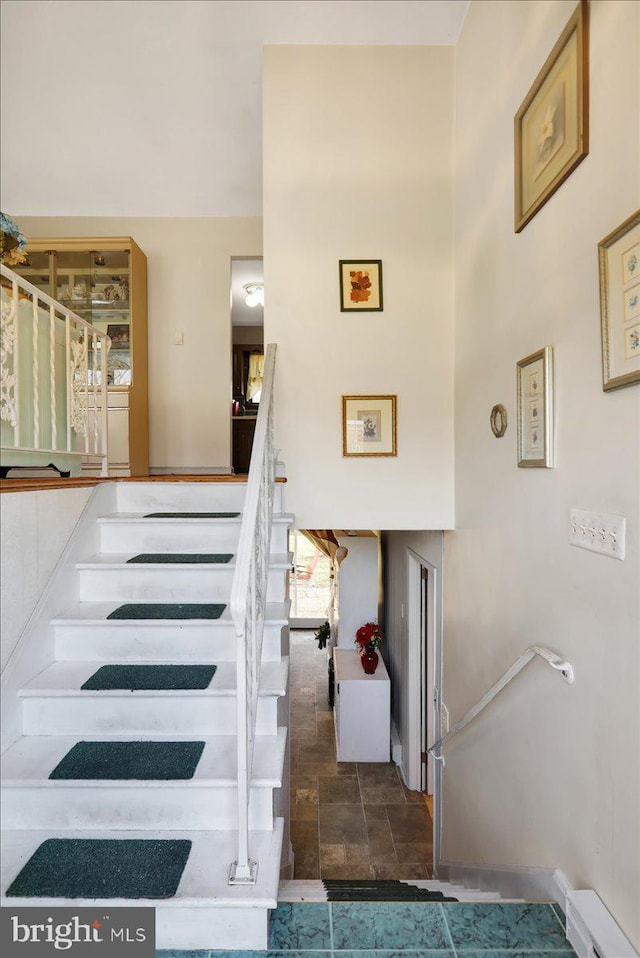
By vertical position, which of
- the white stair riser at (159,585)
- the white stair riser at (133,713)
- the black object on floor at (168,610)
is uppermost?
the white stair riser at (159,585)

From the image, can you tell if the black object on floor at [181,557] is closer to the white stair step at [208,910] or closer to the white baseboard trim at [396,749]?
the white stair step at [208,910]

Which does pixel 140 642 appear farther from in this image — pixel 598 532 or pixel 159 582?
pixel 598 532

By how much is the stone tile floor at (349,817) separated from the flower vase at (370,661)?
0.85m

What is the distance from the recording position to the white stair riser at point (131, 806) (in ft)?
4.88

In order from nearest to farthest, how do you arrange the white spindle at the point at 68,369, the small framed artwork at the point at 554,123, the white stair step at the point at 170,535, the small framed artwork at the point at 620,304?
the small framed artwork at the point at 620,304 < the small framed artwork at the point at 554,123 < the white stair step at the point at 170,535 < the white spindle at the point at 68,369

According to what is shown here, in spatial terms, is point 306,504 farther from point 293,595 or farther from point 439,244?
point 293,595

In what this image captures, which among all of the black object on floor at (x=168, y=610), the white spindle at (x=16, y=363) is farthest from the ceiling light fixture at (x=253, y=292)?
the black object on floor at (x=168, y=610)

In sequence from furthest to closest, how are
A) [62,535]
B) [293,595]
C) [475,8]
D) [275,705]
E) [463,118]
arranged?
[293,595]
[463,118]
[475,8]
[62,535]
[275,705]

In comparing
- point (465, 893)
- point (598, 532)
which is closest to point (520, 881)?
point (465, 893)

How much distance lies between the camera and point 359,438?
2.89 m

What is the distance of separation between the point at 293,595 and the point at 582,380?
780 centimetres

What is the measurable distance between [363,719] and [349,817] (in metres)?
0.86

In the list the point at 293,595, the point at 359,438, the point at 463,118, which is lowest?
the point at 293,595

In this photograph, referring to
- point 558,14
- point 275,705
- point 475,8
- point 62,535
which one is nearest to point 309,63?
point 475,8
